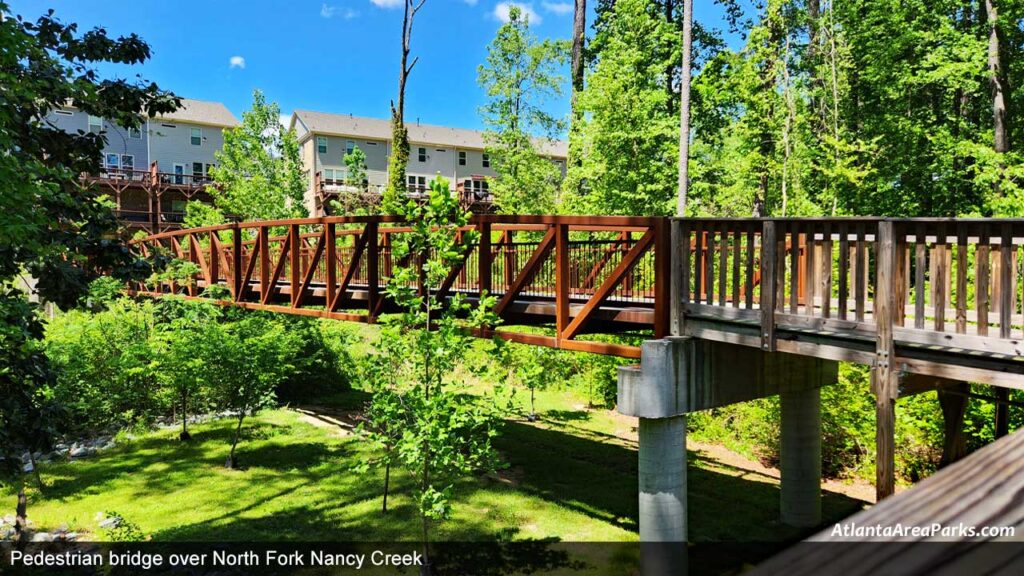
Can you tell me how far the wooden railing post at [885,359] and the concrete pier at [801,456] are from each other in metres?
5.37

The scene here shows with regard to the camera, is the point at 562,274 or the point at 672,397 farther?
the point at 562,274

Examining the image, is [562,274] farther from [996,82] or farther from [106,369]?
[996,82]

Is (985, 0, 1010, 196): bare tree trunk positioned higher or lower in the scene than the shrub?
higher

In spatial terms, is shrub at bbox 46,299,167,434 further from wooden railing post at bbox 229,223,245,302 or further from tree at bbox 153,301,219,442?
wooden railing post at bbox 229,223,245,302

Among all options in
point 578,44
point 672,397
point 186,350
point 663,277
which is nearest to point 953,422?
point 672,397

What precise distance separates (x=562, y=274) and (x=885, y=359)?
186 inches

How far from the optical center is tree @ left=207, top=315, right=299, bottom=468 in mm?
18188

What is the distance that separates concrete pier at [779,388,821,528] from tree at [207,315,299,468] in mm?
13030

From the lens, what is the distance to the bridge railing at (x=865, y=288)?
667 centimetres

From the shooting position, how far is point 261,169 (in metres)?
37.6

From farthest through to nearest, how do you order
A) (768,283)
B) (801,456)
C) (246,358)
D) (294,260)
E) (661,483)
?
(246,358) < (294,260) < (801,456) < (661,483) < (768,283)

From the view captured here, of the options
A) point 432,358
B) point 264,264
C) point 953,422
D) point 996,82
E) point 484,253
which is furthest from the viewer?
point 996,82

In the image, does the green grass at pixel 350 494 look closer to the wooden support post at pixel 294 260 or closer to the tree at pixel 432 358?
the tree at pixel 432 358

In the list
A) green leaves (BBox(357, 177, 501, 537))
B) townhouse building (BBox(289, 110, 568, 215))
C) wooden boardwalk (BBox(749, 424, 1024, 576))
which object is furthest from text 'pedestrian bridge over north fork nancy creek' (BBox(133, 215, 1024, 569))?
townhouse building (BBox(289, 110, 568, 215))
